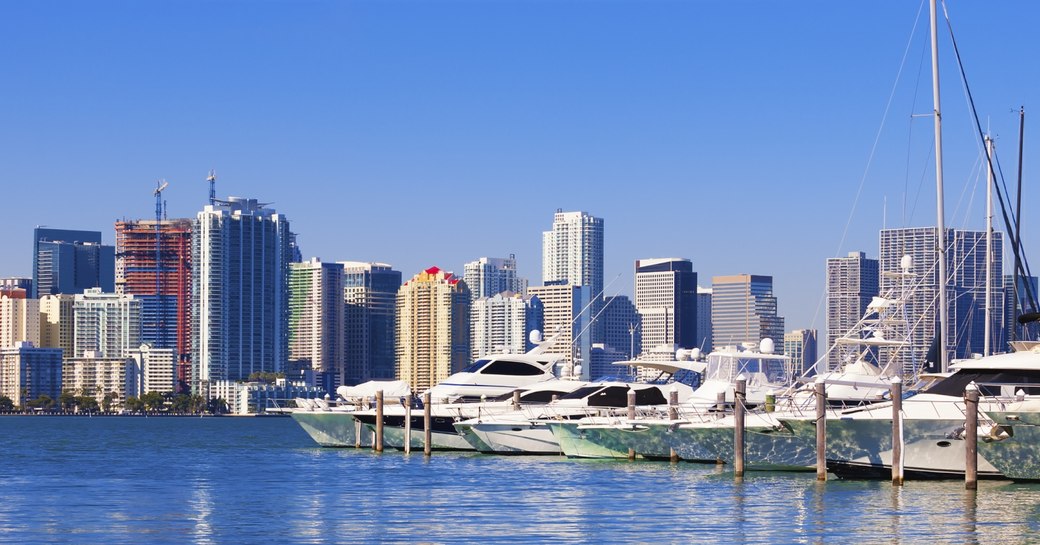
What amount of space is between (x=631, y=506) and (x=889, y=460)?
7905 millimetres

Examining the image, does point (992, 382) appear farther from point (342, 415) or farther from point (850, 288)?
point (850, 288)

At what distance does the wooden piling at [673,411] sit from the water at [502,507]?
626 mm

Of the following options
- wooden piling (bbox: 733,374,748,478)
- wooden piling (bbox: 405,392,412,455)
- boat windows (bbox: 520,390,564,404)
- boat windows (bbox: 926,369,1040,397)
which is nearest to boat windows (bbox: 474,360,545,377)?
wooden piling (bbox: 405,392,412,455)

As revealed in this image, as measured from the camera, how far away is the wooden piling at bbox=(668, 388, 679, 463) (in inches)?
2261

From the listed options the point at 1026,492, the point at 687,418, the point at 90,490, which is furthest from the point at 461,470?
the point at 1026,492

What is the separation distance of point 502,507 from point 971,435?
1201 centimetres

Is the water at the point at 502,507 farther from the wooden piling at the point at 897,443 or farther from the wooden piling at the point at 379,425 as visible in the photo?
the wooden piling at the point at 379,425

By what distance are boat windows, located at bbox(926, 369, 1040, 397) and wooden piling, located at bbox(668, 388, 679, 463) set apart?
12.0 meters

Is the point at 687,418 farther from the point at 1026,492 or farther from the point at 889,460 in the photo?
the point at 1026,492

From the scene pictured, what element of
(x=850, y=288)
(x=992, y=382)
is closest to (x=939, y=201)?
(x=992, y=382)

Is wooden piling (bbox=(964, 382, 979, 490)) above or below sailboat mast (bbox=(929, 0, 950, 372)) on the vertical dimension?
below

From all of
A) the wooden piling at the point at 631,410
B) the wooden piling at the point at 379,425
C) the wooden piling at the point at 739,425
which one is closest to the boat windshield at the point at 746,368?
the wooden piling at the point at 631,410

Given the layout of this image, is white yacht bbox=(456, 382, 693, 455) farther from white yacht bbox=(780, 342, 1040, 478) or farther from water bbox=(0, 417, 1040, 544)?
white yacht bbox=(780, 342, 1040, 478)

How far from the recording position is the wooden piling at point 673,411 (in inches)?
2261
